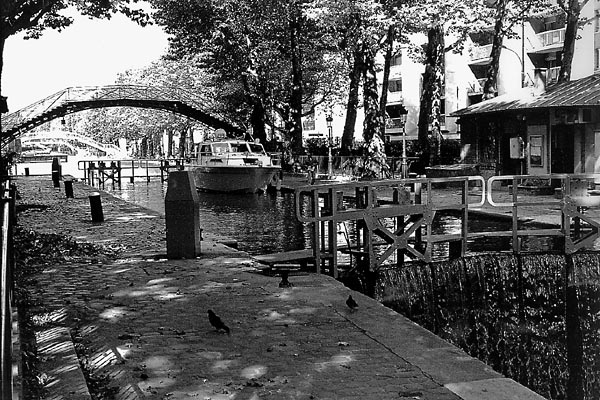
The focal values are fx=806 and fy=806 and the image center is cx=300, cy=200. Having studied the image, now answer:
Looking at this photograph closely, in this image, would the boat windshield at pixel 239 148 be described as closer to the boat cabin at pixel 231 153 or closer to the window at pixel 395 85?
the boat cabin at pixel 231 153

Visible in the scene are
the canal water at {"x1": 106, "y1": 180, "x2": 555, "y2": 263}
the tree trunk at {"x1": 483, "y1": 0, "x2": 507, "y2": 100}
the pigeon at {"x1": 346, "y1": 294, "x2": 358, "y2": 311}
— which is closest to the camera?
the pigeon at {"x1": 346, "y1": 294, "x2": 358, "y2": 311}

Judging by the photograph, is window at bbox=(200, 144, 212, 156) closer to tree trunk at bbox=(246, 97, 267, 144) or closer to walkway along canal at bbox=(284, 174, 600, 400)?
tree trunk at bbox=(246, 97, 267, 144)

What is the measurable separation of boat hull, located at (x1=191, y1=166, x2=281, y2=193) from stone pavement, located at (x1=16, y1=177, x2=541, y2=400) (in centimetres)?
2290

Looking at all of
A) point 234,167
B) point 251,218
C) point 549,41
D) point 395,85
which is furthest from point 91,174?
point 395,85

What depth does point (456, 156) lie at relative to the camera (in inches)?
1692

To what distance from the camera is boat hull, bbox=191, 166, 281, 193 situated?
115 ft

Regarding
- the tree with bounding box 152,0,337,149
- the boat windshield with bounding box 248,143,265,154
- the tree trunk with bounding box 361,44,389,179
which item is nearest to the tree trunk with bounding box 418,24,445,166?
the tree trunk with bounding box 361,44,389,179

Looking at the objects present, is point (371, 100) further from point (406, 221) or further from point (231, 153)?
point (406, 221)

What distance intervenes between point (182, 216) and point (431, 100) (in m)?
27.5

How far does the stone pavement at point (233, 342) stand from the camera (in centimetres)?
627

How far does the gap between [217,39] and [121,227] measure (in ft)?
92.6

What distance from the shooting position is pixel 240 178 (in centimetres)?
3553

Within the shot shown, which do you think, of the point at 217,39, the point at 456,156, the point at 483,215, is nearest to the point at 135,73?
the point at 217,39

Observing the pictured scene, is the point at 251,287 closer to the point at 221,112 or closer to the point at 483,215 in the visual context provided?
the point at 483,215
